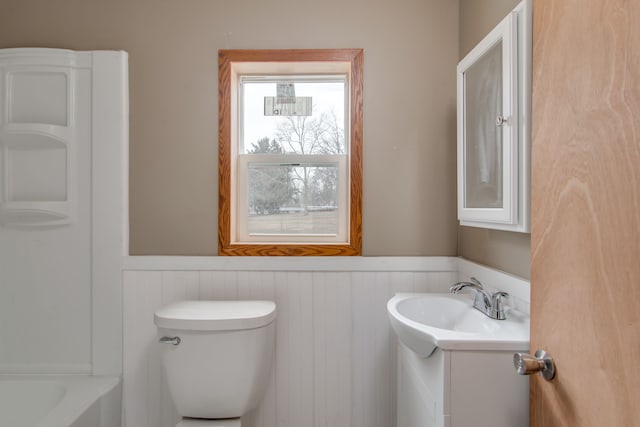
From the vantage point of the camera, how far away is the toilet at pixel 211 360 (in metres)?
1.32

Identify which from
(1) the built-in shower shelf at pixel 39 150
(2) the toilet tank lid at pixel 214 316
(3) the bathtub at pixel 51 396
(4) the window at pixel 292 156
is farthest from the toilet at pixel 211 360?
(1) the built-in shower shelf at pixel 39 150

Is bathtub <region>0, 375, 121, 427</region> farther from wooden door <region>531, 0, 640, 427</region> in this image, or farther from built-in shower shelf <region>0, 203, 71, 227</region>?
wooden door <region>531, 0, 640, 427</region>

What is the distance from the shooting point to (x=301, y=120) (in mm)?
1722

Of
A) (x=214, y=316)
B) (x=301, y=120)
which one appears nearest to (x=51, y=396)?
(x=214, y=316)

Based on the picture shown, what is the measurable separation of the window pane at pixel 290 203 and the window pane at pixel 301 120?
0.13m

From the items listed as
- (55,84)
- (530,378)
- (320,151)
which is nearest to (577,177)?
(530,378)

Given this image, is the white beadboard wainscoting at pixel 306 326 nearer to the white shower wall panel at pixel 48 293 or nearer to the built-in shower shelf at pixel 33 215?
the white shower wall panel at pixel 48 293

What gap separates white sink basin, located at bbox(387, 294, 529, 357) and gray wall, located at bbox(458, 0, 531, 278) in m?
0.16

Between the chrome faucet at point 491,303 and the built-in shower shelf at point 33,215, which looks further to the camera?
the built-in shower shelf at point 33,215

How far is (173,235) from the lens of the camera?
1.62 meters

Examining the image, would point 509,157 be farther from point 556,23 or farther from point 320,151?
point 320,151

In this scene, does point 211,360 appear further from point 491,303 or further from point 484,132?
point 484,132

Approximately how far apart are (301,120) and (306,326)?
0.97 metres

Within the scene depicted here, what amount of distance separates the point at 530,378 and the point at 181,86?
1674 mm
